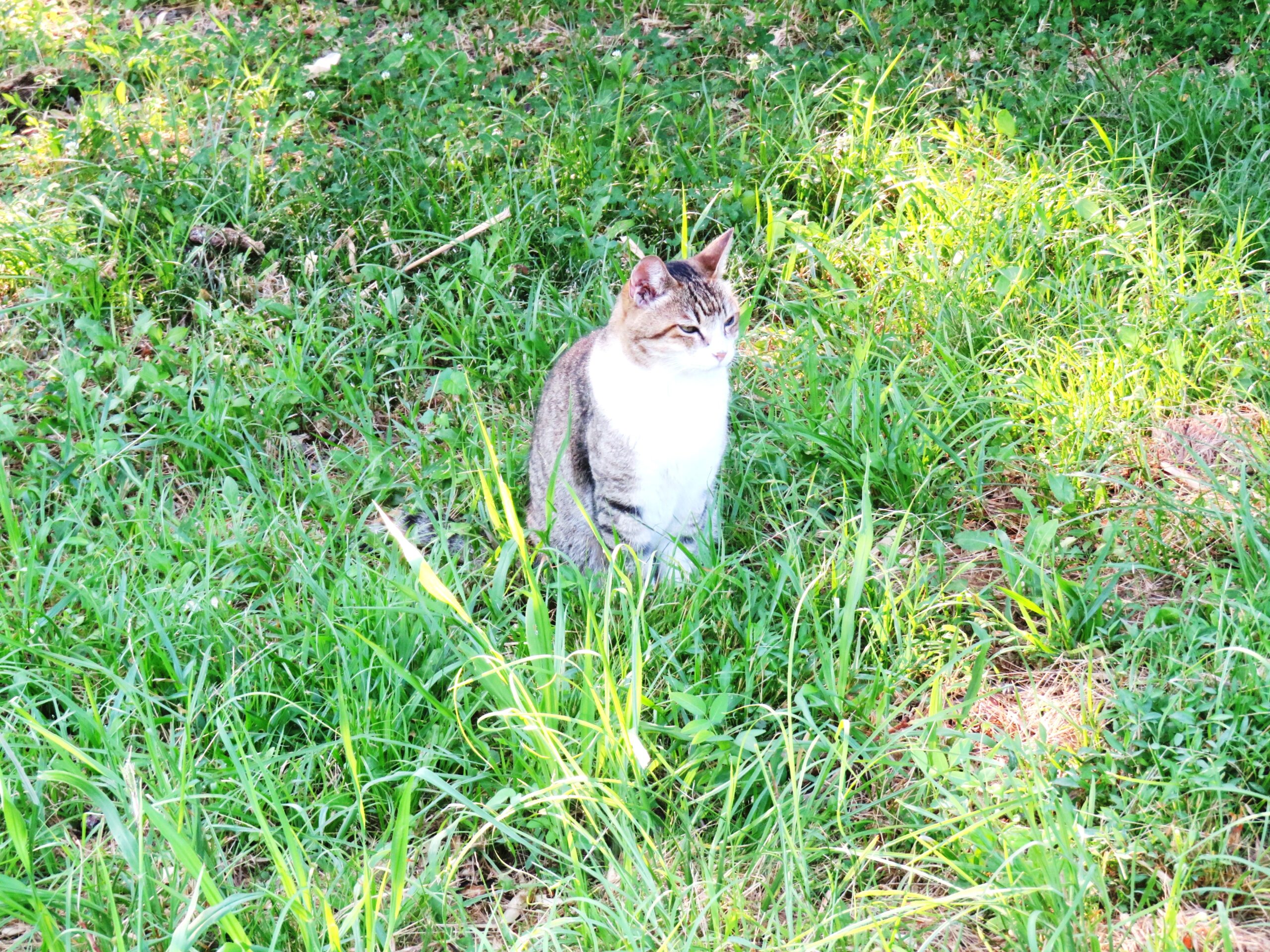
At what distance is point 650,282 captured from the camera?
303cm

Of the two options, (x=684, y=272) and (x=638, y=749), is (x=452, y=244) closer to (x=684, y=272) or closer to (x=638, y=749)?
(x=684, y=272)

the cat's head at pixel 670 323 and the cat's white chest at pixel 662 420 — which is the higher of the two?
the cat's head at pixel 670 323

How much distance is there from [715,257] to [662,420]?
0.53 metres

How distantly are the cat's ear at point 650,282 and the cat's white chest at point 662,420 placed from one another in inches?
6.1

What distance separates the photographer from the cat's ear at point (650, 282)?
2.99 meters

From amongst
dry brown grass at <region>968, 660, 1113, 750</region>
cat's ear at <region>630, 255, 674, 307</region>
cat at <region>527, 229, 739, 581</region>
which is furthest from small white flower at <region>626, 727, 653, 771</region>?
cat's ear at <region>630, 255, 674, 307</region>

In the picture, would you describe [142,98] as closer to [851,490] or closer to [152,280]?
[152,280]

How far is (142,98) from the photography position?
188 inches

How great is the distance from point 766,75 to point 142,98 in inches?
103

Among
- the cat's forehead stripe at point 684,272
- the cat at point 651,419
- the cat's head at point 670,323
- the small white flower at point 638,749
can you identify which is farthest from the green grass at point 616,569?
the cat's forehead stripe at point 684,272

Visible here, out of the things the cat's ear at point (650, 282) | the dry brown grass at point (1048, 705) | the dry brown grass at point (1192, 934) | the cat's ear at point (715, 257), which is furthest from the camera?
the cat's ear at point (715, 257)

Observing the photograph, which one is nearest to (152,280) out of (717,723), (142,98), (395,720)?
(142,98)

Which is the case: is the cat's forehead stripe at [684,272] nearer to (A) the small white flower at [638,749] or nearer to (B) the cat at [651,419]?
(B) the cat at [651,419]

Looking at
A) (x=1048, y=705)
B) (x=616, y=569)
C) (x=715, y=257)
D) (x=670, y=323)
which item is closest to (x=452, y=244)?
(x=715, y=257)
